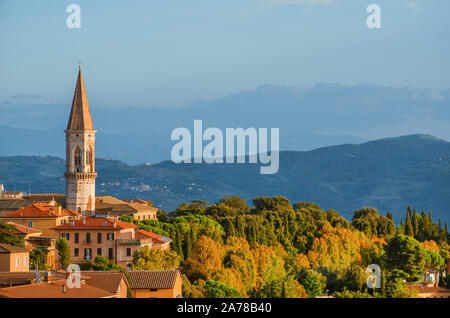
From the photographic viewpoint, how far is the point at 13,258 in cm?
7062

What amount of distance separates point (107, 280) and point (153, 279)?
5.61 metres

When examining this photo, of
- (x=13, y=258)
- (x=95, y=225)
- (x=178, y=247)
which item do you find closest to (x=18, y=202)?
(x=95, y=225)

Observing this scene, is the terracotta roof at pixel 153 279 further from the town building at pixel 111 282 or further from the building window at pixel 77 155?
the building window at pixel 77 155

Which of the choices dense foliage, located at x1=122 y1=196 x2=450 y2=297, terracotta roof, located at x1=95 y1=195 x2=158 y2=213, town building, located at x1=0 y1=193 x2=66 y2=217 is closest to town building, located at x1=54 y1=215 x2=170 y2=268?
dense foliage, located at x1=122 y1=196 x2=450 y2=297

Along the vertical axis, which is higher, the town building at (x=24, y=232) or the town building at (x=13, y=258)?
the town building at (x=24, y=232)

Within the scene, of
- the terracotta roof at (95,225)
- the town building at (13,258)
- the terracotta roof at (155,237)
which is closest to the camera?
the town building at (13,258)

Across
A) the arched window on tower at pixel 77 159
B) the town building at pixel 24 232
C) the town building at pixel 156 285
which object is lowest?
the town building at pixel 156 285

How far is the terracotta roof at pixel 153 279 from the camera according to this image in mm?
61562

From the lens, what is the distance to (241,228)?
339 ft

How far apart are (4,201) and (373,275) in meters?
61.1

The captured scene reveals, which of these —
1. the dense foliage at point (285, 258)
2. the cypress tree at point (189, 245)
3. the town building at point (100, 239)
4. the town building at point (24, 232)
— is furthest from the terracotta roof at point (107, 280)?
the cypress tree at point (189, 245)

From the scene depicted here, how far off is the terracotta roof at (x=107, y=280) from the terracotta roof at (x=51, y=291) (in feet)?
2.67

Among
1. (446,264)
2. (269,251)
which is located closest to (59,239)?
(269,251)
